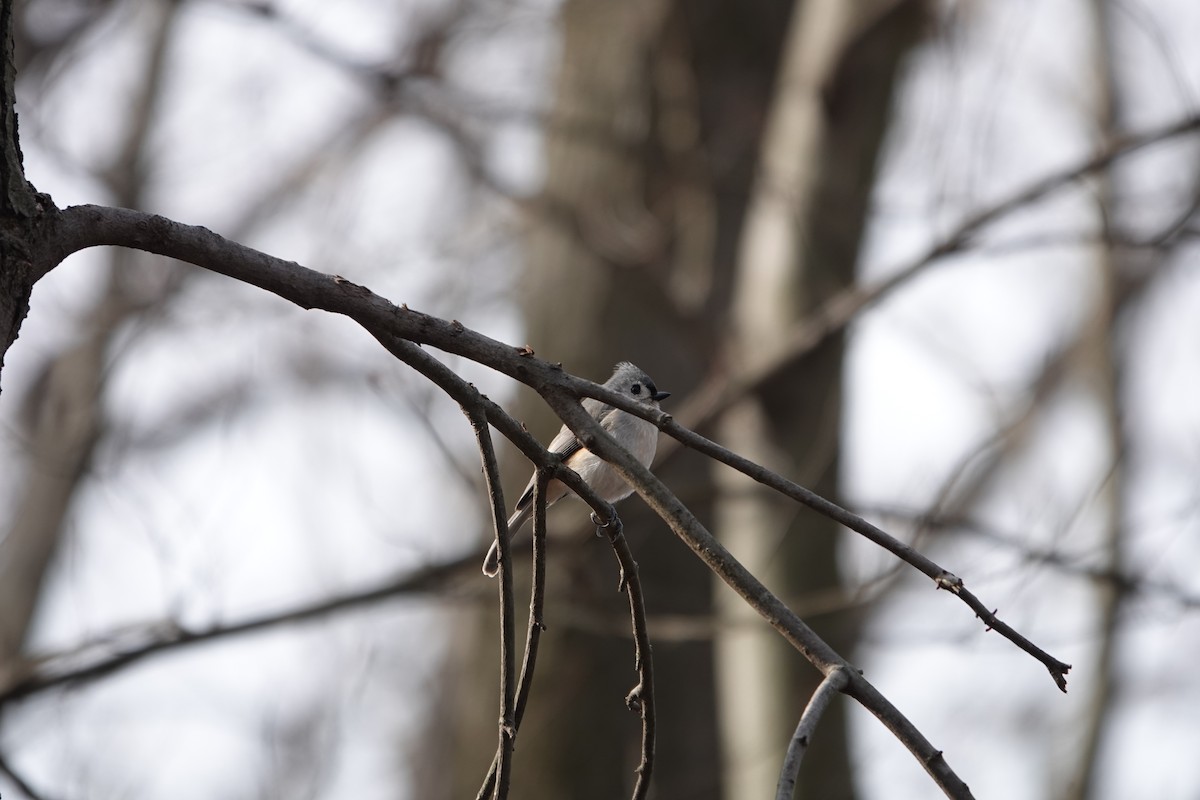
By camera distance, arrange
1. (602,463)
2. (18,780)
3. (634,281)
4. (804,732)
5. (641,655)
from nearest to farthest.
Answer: (804,732) → (641,655) → (18,780) → (602,463) → (634,281)

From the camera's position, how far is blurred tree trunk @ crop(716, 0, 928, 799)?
5930 mm

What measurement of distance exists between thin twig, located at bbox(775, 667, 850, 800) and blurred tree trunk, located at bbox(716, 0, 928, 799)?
13.2ft

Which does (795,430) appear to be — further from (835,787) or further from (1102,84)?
(1102,84)

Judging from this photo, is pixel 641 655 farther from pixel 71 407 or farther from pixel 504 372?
pixel 71 407

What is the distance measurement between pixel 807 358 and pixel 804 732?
441cm

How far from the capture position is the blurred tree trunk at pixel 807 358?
593 centimetres

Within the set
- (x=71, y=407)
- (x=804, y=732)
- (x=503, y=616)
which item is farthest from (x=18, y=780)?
(x=71, y=407)

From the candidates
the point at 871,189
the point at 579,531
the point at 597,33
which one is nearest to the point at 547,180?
the point at 597,33

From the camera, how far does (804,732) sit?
1555 mm

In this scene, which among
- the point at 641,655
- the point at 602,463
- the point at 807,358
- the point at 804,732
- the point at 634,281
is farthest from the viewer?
the point at 634,281

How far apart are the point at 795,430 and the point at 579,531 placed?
4.99ft

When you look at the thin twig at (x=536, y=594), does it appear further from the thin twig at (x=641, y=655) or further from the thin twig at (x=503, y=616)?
the thin twig at (x=641, y=655)

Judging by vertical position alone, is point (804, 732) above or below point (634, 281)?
below

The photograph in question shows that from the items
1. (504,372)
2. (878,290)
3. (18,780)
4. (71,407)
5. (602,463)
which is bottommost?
(18,780)
